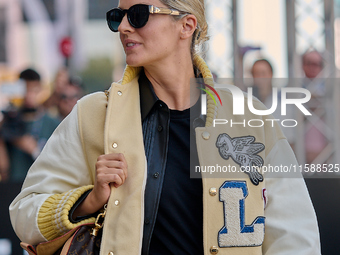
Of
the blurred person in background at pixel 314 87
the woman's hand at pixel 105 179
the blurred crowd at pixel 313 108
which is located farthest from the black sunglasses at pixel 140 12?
the blurred person in background at pixel 314 87

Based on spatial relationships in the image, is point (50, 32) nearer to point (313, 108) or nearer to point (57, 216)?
point (313, 108)

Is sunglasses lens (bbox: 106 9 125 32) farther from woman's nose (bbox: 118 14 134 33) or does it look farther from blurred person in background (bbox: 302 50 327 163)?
blurred person in background (bbox: 302 50 327 163)

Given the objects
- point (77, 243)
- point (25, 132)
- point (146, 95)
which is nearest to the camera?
point (77, 243)

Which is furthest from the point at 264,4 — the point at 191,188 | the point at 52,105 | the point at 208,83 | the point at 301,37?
the point at 191,188

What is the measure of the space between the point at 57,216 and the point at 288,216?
930 millimetres

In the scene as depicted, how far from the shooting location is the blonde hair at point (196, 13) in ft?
6.82

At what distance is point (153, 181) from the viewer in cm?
192

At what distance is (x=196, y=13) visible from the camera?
2188 millimetres

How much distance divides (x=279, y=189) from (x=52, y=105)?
3.90 meters

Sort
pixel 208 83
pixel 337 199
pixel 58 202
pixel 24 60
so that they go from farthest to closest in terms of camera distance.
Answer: pixel 24 60 → pixel 337 199 → pixel 208 83 → pixel 58 202

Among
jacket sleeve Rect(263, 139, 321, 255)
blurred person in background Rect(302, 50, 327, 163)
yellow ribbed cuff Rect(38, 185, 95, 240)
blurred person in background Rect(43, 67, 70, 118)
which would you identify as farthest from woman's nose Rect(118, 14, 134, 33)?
blurred person in background Rect(302, 50, 327, 163)

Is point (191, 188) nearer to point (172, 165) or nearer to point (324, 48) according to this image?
point (172, 165)

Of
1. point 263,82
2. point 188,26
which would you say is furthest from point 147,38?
point 263,82

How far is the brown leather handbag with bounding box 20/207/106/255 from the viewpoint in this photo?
1787 millimetres
